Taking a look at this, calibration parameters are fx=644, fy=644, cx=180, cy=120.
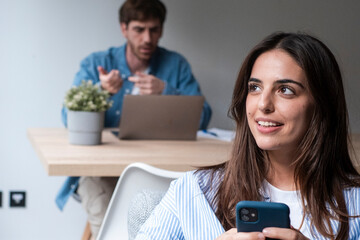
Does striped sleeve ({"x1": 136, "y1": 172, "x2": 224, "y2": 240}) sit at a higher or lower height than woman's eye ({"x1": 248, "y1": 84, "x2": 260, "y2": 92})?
lower

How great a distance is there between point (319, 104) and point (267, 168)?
0.63 ft

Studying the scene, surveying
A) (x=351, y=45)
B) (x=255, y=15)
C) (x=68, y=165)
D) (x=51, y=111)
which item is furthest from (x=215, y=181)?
(x=351, y=45)

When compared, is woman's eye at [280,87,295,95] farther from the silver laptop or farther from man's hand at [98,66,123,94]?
man's hand at [98,66,123,94]

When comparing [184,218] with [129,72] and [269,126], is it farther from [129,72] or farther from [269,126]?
[129,72]

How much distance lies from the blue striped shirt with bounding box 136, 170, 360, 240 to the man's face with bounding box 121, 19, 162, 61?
2123 millimetres

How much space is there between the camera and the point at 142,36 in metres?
3.48

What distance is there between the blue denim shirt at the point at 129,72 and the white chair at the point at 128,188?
1.35 meters

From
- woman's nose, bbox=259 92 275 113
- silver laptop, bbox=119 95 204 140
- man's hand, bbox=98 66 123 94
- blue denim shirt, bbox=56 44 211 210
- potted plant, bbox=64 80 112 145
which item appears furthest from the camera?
blue denim shirt, bbox=56 44 211 210

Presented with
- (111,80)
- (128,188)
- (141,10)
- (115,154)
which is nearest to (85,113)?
(115,154)

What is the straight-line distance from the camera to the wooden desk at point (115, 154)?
2.12 metres

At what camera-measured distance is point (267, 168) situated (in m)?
1.43

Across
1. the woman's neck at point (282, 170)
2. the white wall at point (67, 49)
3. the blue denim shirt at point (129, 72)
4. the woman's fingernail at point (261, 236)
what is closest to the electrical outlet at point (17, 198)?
the white wall at point (67, 49)

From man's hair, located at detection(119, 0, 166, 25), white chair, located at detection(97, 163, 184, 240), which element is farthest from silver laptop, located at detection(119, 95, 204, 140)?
man's hair, located at detection(119, 0, 166, 25)

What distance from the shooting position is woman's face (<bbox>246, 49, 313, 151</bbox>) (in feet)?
4.34
